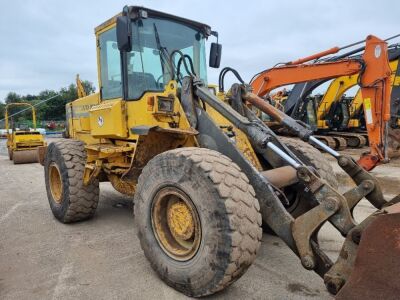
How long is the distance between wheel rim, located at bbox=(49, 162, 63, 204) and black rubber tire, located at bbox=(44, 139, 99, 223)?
0.23m

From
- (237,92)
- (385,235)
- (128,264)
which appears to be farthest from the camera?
(237,92)

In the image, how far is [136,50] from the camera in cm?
442

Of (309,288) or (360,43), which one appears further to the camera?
(360,43)

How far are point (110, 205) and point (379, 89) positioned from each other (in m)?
4.84

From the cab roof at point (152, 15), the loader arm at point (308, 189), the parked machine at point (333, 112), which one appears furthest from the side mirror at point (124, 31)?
the parked machine at point (333, 112)

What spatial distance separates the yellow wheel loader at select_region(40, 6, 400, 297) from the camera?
8.77 feet

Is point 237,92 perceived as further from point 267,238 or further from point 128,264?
point 128,264

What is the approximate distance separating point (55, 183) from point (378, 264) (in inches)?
185

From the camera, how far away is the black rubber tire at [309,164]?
3789mm

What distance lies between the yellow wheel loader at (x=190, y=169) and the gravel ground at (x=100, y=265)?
0.27 metres

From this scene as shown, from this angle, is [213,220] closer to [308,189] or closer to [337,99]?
[308,189]

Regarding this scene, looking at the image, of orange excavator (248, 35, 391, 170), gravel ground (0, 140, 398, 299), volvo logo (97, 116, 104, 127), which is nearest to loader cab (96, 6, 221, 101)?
volvo logo (97, 116, 104, 127)

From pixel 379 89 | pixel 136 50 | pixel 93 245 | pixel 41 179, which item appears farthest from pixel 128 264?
pixel 41 179

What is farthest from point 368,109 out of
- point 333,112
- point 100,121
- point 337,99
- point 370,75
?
point 333,112
